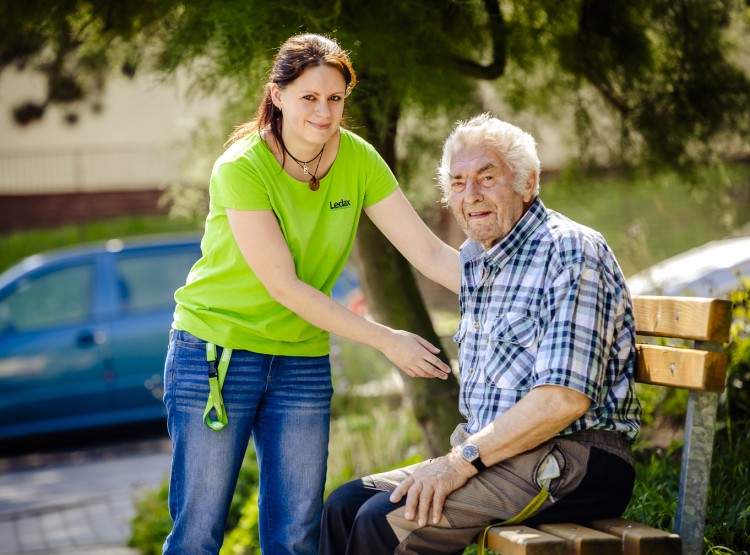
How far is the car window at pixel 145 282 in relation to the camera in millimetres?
8078

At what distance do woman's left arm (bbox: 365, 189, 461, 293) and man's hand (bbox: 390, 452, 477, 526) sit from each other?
0.69 metres

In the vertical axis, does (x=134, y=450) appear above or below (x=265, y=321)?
below

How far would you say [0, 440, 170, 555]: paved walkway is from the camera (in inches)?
204

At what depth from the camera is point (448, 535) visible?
2.52 meters

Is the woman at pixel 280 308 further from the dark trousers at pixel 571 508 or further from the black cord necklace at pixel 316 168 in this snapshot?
the dark trousers at pixel 571 508

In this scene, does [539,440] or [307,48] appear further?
[307,48]

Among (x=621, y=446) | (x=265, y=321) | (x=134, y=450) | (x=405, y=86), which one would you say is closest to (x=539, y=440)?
(x=621, y=446)

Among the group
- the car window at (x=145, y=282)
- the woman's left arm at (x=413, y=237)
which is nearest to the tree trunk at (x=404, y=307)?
the woman's left arm at (x=413, y=237)

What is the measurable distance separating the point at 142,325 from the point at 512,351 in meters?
5.82

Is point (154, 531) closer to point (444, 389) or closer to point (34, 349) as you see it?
point (444, 389)

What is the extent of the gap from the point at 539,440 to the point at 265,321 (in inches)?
35.1

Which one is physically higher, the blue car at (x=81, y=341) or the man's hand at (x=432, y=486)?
the man's hand at (x=432, y=486)

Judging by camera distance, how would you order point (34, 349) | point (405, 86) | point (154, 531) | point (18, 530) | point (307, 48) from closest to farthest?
point (307, 48), point (405, 86), point (154, 531), point (18, 530), point (34, 349)

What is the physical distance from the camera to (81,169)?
20625mm
